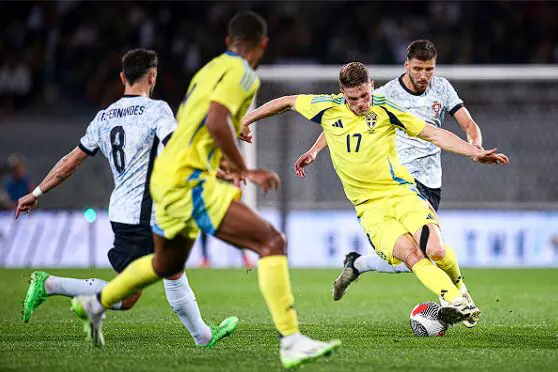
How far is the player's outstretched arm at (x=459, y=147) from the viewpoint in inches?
282

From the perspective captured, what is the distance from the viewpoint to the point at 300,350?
19.0 ft

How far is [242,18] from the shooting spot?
6043 mm

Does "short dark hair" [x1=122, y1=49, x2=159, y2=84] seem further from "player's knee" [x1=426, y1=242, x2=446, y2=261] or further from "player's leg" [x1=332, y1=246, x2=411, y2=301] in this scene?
"player's leg" [x1=332, y1=246, x2=411, y2=301]

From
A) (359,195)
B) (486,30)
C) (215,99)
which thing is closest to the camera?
(215,99)

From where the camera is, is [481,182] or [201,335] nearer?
[201,335]

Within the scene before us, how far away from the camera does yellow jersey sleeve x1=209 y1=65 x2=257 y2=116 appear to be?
584 centimetres

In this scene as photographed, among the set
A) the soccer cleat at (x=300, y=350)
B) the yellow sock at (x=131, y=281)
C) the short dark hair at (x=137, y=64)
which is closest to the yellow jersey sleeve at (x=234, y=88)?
the yellow sock at (x=131, y=281)

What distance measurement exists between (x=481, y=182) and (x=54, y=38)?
401 inches

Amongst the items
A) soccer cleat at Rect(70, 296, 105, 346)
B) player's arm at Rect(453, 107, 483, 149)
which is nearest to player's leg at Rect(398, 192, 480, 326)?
player's arm at Rect(453, 107, 483, 149)

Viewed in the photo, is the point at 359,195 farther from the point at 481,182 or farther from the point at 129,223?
the point at 481,182

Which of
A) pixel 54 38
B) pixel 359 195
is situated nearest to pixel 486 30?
pixel 54 38

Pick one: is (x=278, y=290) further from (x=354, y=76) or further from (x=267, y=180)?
(x=354, y=76)

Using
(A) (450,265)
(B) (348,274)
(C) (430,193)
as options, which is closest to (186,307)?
(A) (450,265)

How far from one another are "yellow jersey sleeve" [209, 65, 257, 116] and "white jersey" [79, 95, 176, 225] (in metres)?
1.09
